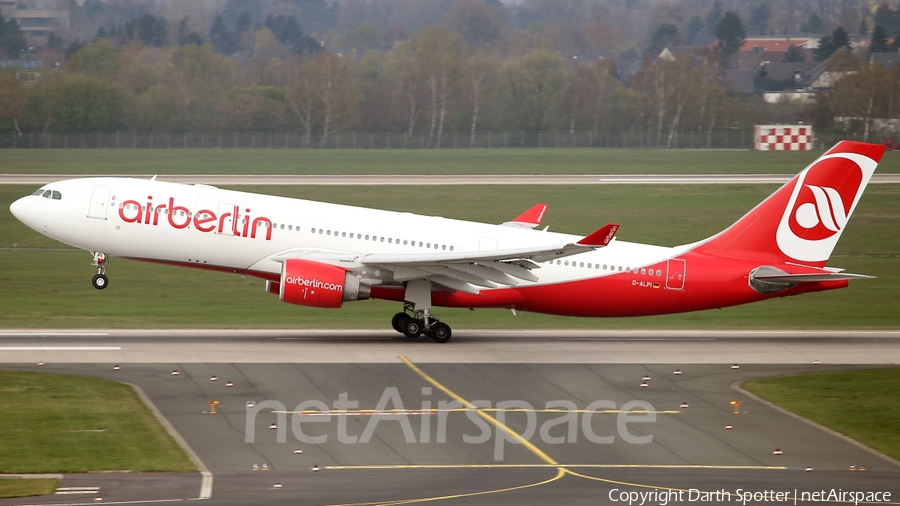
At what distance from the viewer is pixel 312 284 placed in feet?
109

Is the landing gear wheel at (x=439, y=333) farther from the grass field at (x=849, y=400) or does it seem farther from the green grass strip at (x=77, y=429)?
the green grass strip at (x=77, y=429)

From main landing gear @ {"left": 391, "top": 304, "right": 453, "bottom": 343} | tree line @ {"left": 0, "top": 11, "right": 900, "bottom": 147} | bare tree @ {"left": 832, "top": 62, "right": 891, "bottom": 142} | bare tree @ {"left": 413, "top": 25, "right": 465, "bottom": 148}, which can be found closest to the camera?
main landing gear @ {"left": 391, "top": 304, "right": 453, "bottom": 343}

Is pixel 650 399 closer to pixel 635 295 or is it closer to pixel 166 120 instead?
pixel 635 295

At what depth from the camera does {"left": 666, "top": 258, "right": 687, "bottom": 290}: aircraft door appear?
118ft

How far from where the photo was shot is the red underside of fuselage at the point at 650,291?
35.7 m

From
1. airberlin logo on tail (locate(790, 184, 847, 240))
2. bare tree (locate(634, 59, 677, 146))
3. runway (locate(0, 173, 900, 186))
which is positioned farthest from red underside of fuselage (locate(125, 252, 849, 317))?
bare tree (locate(634, 59, 677, 146))

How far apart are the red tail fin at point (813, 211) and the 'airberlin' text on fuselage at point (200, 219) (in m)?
15.4

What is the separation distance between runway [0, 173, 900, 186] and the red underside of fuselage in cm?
4199

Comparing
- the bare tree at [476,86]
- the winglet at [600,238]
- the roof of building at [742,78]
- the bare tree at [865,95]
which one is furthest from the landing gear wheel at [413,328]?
the roof of building at [742,78]

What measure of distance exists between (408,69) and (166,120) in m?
30.6

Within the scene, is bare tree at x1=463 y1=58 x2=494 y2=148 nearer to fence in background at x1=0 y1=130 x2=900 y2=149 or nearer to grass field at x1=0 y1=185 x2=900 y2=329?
fence in background at x1=0 y1=130 x2=900 y2=149

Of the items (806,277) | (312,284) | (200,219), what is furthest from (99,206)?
(806,277)

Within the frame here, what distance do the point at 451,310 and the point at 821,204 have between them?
14868 mm

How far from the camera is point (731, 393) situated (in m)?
29.0
